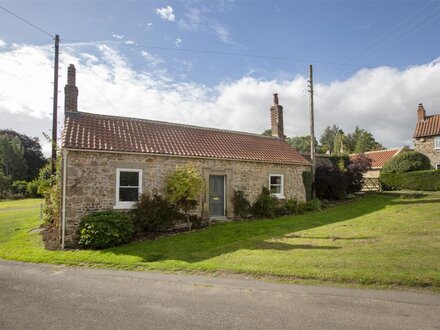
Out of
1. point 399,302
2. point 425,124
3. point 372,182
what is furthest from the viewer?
point 425,124

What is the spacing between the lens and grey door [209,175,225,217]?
15.9 metres

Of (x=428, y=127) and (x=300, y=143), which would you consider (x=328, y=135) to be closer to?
(x=300, y=143)

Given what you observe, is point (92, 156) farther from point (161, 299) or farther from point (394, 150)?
point (394, 150)

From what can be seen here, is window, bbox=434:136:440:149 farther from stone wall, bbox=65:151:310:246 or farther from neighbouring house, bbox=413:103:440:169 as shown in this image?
stone wall, bbox=65:151:310:246

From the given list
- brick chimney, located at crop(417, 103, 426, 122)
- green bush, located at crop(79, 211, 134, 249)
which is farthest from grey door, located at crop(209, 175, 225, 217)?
brick chimney, located at crop(417, 103, 426, 122)

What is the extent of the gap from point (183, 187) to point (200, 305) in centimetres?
813

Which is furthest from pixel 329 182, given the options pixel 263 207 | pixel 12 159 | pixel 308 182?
pixel 12 159

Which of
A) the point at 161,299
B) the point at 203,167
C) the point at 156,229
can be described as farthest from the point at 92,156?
the point at 161,299

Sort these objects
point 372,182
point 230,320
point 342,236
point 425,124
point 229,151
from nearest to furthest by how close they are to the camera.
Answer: point 230,320 → point 342,236 → point 229,151 → point 372,182 → point 425,124

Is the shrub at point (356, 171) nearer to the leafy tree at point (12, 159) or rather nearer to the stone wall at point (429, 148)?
the stone wall at point (429, 148)

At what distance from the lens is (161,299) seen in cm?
599

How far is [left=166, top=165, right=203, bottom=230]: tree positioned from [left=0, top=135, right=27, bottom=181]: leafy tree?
53.0 meters

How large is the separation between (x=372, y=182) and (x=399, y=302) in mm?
25491

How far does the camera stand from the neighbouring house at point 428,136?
32.5m
